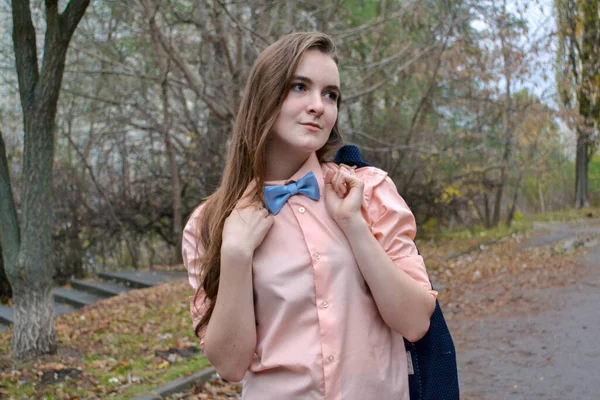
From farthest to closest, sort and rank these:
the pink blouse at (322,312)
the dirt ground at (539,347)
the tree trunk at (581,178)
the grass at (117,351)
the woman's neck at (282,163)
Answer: the tree trunk at (581,178) → the grass at (117,351) → the dirt ground at (539,347) → the woman's neck at (282,163) → the pink blouse at (322,312)

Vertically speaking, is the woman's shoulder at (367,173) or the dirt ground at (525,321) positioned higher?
the woman's shoulder at (367,173)

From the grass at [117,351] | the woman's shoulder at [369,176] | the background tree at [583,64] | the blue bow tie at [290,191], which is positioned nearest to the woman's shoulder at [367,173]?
the woman's shoulder at [369,176]

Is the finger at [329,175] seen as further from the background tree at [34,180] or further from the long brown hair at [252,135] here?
the background tree at [34,180]

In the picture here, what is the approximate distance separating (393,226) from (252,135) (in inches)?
18.5

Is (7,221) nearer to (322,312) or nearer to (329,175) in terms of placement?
(329,175)

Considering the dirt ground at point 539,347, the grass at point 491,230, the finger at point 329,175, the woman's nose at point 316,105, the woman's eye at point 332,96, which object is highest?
the woman's eye at point 332,96

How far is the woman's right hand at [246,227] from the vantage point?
1.71 meters

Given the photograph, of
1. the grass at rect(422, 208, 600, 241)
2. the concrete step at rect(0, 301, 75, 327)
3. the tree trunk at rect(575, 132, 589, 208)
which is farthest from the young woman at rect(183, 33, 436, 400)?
the tree trunk at rect(575, 132, 589, 208)

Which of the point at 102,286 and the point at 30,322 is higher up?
the point at 30,322

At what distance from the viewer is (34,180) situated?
6340mm

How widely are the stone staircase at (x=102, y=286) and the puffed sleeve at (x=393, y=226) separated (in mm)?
9260

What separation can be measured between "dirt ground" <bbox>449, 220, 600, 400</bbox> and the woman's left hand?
388 cm

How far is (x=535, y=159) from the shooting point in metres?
14.6

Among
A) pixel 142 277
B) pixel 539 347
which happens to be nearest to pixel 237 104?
pixel 142 277
